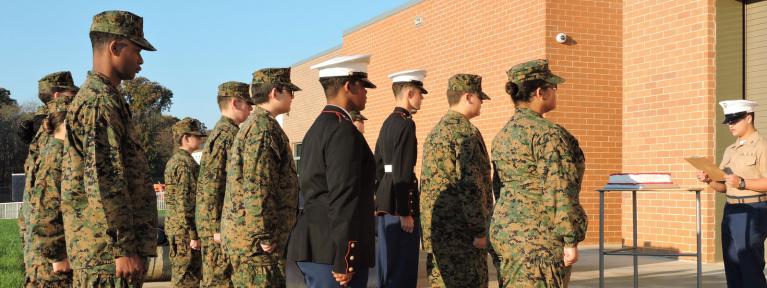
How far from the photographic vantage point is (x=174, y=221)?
7.44m

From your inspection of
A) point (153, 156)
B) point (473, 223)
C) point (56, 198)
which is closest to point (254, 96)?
point (56, 198)

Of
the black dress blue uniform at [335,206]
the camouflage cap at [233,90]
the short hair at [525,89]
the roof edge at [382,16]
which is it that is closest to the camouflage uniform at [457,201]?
the short hair at [525,89]

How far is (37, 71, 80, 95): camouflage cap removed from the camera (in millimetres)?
6160

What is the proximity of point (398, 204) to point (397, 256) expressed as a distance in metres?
0.44

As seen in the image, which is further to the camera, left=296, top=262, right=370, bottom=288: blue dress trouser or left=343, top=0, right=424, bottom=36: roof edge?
left=343, top=0, right=424, bottom=36: roof edge

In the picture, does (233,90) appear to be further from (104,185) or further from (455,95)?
(104,185)

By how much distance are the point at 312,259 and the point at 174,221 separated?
3669mm

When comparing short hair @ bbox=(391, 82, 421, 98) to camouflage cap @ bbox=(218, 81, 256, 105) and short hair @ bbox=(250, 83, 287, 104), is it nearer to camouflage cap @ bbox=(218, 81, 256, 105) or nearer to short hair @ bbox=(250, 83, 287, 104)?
camouflage cap @ bbox=(218, 81, 256, 105)

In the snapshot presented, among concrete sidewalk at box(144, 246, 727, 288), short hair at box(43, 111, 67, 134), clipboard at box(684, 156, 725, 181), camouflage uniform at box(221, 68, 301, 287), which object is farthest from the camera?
concrete sidewalk at box(144, 246, 727, 288)

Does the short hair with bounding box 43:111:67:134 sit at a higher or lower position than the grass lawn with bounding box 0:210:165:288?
higher

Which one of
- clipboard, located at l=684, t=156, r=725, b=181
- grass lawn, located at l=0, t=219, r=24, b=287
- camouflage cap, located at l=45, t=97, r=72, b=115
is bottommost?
grass lawn, located at l=0, t=219, r=24, b=287

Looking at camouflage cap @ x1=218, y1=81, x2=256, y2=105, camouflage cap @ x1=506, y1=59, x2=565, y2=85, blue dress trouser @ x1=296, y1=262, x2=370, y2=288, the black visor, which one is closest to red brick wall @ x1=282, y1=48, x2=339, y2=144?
camouflage cap @ x1=218, y1=81, x2=256, y2=105

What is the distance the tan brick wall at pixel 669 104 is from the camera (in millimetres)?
10656

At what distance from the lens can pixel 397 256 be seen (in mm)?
6469
